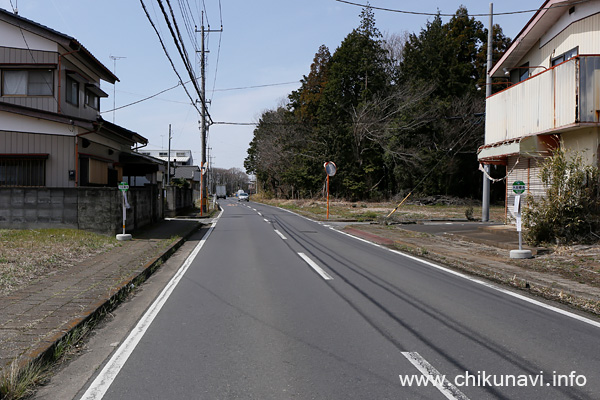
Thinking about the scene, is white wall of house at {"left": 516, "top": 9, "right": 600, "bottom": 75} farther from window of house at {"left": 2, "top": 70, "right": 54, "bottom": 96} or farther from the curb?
window of house at {"left": 2, "top": 70, "right": 54, "bottom": 96}

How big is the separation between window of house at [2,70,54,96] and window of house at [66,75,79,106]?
2.82 ft

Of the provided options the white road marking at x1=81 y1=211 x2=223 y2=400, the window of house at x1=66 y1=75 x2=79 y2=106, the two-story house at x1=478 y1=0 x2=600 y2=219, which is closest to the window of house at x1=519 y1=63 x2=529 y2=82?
the two-story house at x1=478 y1=0 x2=600 y2=219

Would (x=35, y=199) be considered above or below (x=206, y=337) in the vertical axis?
above

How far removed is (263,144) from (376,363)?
177 ft

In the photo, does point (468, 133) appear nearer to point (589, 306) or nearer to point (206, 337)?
point (589, 306)

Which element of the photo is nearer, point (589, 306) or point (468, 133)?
point (589, 306)

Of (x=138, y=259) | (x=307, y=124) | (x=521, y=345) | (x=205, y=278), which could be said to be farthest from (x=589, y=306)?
(x=307, y=124)

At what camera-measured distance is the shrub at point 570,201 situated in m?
10.8

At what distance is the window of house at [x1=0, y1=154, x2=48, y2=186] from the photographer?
15.2 meters

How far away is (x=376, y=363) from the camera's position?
14.1 ft

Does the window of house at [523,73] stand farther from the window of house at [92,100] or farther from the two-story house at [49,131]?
the window of house at [92,100]

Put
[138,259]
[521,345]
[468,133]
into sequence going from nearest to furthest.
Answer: [521,345]
[138,259]
[468,133]

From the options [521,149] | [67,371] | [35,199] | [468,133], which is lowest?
[67,371]

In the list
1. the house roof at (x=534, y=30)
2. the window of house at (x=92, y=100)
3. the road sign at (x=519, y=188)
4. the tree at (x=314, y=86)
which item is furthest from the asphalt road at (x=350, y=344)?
the tree at (x=314, y=86)
